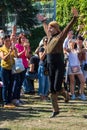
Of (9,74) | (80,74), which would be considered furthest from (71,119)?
(80,74)

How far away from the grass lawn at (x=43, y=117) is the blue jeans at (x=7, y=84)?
0.33 meters

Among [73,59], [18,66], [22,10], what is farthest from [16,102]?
[22,10]

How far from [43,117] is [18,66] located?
183cm

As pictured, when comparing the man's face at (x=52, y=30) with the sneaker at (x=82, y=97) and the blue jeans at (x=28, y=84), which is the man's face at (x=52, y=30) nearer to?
the sneaker at (x=82, y=97)

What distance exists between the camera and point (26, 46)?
37.8 ft

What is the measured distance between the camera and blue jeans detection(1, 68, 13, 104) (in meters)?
10.8

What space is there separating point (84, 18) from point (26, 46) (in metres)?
14.8

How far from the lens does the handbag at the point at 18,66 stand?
1091 cm

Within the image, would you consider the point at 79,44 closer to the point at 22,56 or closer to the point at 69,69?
the point at 69,69

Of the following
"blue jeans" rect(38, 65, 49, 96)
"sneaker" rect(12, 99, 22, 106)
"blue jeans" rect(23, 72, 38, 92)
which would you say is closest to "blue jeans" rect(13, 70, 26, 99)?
"sneaker" rect(12, 99, 22, 106)

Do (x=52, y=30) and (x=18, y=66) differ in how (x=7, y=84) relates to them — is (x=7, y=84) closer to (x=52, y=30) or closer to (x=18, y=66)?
(x=18, y=66)

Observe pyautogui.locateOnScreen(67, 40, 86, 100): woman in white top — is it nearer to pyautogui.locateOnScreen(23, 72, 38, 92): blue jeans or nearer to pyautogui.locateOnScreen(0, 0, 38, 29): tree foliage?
pyautogui.locateOnScreen(23, 72, 38, 92): blue jeans

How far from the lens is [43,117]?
967 cm

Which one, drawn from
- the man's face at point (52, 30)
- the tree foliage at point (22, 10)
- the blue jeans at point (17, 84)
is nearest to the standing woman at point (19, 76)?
the blue jeans at point (17, 84)
